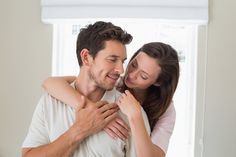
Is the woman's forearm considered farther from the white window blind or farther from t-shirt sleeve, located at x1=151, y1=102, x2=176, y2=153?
the white window blind

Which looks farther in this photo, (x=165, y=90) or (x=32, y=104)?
(x=32, y=104)

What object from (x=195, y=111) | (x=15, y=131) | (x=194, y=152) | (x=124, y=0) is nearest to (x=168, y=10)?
(x=124, y=0)

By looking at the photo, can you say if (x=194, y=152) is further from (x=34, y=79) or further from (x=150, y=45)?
(x=34, y=79)

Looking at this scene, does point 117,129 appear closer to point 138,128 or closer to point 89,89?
point 138,128

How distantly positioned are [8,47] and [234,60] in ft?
4.81

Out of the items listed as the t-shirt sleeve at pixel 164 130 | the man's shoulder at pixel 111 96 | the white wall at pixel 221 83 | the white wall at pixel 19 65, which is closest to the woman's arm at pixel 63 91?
the man's shoulder at pixel 111 96

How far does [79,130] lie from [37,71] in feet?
3.27

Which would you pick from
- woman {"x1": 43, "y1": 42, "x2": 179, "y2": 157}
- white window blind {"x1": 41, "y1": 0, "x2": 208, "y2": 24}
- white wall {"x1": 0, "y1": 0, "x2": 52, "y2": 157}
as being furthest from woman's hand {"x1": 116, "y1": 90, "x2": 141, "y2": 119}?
white wall {"x1": 0, "y1": 0, "x2": 52, "y2": 157}

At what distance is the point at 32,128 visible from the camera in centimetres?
131

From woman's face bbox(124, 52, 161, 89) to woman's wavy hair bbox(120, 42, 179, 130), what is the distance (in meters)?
0.02

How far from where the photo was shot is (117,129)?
124 cm

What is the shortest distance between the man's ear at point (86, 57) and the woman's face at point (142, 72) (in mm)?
249

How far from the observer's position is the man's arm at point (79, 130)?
1209mm

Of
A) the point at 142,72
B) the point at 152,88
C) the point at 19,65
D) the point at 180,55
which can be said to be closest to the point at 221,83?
the point at 180,55
